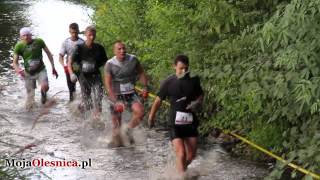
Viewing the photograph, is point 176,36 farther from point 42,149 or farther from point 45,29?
point 45,29

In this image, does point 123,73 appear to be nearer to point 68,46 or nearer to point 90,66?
point 90,66

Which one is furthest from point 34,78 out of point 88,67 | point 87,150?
point 87,150

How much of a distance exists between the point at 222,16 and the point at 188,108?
5.03 feet

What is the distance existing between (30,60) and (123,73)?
329cm

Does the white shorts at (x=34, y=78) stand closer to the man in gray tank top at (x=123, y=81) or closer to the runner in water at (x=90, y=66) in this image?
the runner in water at (x=90, y=66)

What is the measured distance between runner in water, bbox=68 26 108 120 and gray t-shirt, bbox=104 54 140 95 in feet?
3.62

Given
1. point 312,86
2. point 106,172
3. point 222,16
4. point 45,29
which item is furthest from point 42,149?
point 45,29

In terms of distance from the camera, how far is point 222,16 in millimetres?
8602

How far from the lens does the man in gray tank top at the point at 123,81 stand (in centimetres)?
981

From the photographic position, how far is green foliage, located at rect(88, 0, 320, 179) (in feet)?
20.4

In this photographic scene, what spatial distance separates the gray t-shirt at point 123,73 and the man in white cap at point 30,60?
292cm

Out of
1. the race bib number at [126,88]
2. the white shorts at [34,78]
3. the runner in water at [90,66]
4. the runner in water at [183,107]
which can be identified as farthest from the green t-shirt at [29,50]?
the runner in water at [183,107]

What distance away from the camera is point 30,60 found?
1236 centimetres

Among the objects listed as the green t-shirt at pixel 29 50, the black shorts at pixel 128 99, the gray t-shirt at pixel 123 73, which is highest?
the green t-shirt at pixel 29 50
